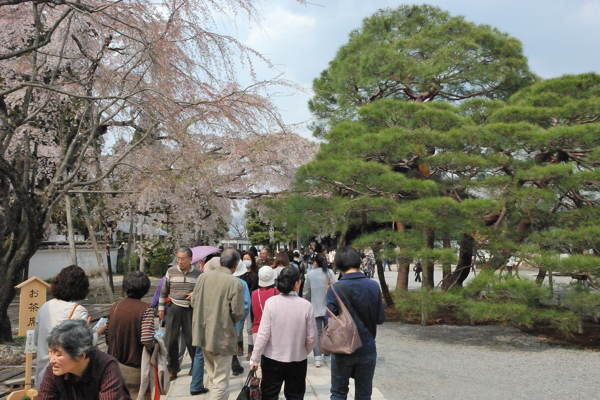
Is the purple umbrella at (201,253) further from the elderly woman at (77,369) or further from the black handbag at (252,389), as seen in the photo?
the elderly woman at (77,369)

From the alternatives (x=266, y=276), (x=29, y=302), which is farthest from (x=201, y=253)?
(x=29, y=302)

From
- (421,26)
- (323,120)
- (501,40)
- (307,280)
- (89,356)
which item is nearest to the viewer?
(89,356)

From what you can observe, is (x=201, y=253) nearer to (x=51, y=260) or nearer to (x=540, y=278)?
(x=540, y=278)

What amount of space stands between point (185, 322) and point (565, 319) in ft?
18.8

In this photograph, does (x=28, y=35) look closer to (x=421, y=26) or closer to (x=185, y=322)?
(x=185, y=322)

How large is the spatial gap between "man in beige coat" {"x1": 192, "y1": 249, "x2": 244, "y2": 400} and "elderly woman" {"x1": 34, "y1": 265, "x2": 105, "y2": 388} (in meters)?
1.08

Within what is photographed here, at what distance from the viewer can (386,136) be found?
27.9 ft

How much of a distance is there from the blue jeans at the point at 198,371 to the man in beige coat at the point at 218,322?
2.12 feet

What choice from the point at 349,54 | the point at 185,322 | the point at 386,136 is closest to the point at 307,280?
the point at 185,322

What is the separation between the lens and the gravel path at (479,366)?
5551 mm

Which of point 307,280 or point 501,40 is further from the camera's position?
point 501,40

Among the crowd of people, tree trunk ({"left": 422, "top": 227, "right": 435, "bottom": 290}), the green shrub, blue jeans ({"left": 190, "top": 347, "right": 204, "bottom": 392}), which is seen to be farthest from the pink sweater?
the green shrub

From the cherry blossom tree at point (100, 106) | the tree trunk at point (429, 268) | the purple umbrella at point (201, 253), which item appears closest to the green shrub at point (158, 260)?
the cherry blossom tree at point (100, 106)

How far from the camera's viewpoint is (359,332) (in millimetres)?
3484
